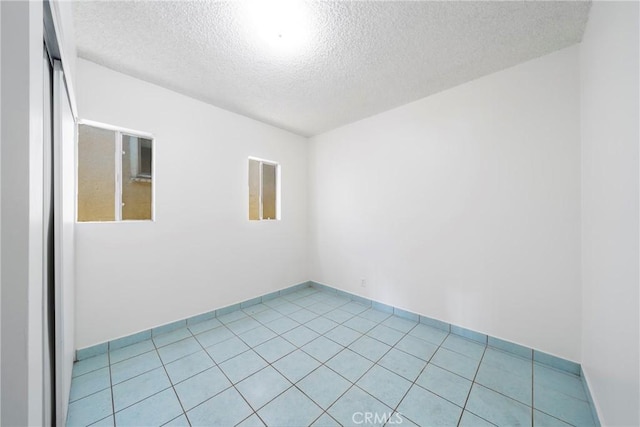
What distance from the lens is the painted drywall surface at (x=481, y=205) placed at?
75.0 inches

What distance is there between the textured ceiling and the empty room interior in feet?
0.06

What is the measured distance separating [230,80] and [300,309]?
285 centimetres

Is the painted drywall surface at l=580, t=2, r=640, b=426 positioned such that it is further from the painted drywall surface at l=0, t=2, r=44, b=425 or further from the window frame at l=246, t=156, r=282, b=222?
the window frame at l=246, t=156, r=282, b=222

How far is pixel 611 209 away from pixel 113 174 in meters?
3.80

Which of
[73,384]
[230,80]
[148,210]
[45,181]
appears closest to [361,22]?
[230,80]

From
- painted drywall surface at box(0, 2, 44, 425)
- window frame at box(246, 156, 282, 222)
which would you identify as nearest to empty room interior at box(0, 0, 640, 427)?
painted drywall surface at box(0, 2, 44, 425)

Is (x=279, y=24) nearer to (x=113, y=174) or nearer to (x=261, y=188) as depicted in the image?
(x=113, y=174)

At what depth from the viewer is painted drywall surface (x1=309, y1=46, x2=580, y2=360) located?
6.25 ft

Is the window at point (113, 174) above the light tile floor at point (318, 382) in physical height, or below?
above

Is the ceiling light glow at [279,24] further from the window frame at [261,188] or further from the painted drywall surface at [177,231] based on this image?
the window frame at [261,188]

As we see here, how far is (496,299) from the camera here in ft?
7.27

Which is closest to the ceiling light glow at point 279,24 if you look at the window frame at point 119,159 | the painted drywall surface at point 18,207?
the painted drywall surface at point 18,207

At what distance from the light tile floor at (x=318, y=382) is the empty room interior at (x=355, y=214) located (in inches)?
0.7

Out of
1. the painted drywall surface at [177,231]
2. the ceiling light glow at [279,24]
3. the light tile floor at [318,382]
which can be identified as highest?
the ceiling light glow at [279,24]
